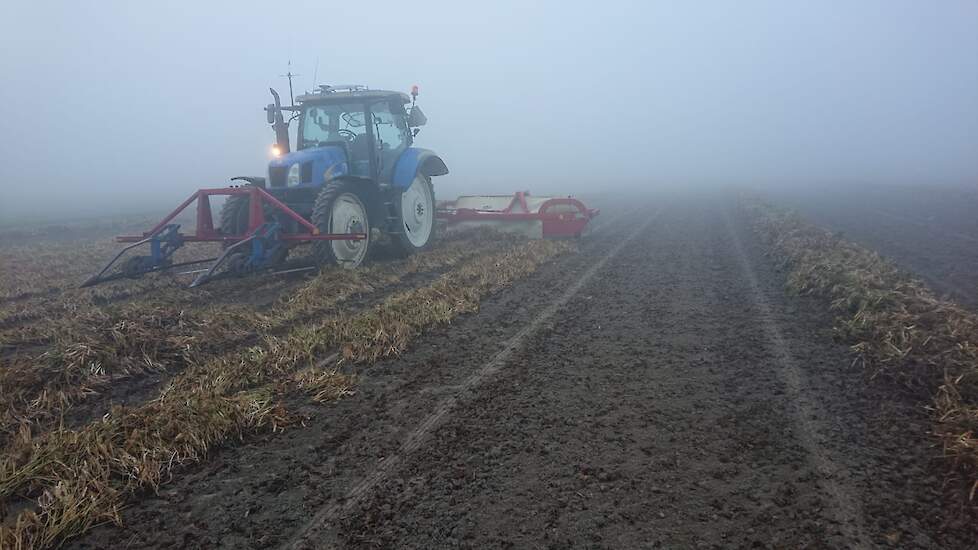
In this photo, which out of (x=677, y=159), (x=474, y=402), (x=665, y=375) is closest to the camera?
(x=474, y=402)

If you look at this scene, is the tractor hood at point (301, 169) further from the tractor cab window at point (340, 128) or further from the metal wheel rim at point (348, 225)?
the tractor cab window at point (340, 128)

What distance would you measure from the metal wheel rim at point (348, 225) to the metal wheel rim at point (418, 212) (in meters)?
1.08

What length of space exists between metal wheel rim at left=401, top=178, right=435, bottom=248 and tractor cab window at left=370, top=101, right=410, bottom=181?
60 cm

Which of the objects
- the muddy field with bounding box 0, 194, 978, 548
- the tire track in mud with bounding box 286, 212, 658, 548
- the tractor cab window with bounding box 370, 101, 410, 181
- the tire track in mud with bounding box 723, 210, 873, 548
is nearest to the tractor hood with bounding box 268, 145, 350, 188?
the tractor cab window with bounding box 370, 101, 410, 181

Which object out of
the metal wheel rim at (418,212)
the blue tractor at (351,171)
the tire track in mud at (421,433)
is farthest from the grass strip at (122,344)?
the metal wheel rim at (418,212)

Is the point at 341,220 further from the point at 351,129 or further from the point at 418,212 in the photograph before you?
the point at 418,212

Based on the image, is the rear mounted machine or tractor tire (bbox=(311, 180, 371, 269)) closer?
the rear mounted machine

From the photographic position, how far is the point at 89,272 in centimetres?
920

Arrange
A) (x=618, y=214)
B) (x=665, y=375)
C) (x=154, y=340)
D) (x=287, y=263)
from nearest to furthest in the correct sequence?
1. (x=665, y=375)
2. (x=154, y=340)
3. (x=287, y=263)
4. (x=618, y=214)

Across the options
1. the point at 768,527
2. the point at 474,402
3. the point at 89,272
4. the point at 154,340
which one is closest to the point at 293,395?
the point at 474,402

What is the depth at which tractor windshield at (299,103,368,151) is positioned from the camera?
9.52 meters

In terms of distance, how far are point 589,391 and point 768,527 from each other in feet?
5.43

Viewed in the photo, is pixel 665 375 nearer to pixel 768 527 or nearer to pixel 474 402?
pixel 474 402

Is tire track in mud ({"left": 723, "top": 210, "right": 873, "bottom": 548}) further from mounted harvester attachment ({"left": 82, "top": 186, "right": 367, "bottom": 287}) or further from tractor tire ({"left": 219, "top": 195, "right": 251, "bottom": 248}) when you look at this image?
tractor tire ({"left": 219, "top": 195, "right": 251, "bottom": 248})
